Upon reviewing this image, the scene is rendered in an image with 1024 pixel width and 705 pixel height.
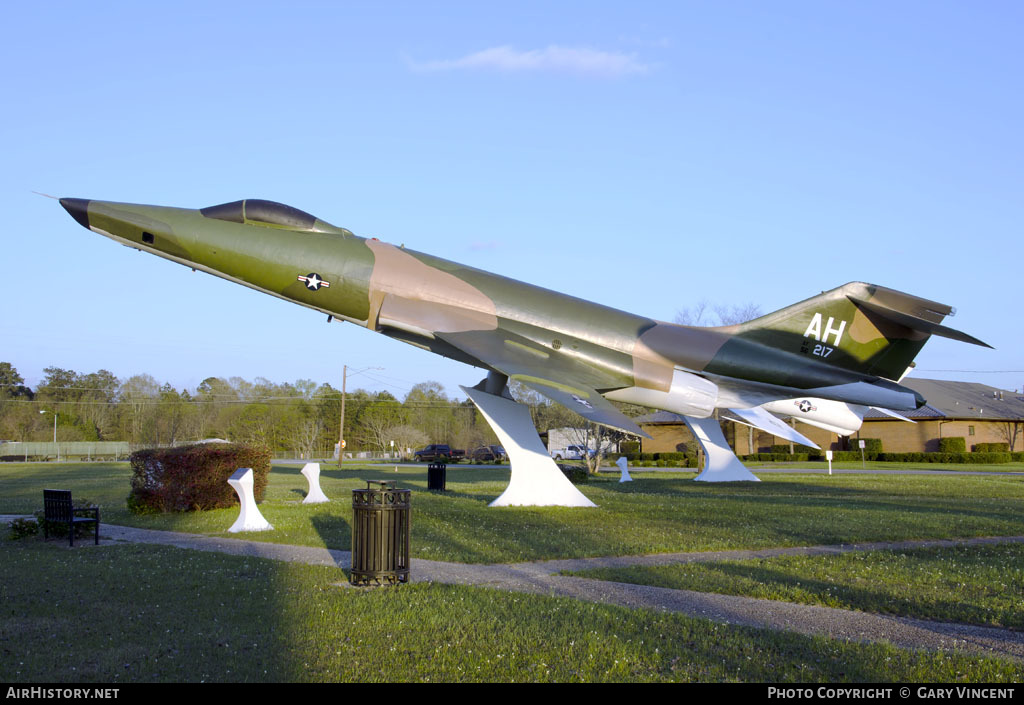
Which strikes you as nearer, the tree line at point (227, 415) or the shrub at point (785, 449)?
the shrub at point (785, 449)

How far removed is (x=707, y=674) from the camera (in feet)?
17.6

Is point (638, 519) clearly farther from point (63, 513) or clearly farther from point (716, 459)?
point (716, 459)

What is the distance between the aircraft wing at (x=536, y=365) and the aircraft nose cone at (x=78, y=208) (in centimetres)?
733

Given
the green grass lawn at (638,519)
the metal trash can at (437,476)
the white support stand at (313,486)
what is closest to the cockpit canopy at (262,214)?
the green grass lawn at (638,519)

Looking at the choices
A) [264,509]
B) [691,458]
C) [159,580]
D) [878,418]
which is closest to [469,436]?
[691,458]

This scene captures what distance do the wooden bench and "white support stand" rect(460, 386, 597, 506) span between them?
782 centimetres

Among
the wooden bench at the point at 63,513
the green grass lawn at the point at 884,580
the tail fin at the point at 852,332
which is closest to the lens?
the green grass lawn at the point at 884,580

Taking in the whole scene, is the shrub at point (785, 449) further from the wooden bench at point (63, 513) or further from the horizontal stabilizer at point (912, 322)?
the wooden bench at point (63, 513)

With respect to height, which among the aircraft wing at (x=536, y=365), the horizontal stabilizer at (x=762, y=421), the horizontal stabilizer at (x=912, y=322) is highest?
the horizontal stabilizer at (x=912, y=322)

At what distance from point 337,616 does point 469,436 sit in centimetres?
7963

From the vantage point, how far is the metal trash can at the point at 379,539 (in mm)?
8672

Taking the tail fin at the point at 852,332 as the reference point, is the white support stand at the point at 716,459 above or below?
below

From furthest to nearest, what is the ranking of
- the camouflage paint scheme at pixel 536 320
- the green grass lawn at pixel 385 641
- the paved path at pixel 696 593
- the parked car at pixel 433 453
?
the parked car at pixel 433 453
the camouflage paint scheme at pixel 536 320
the paved path at pixel 696 593
the green grass lawn at pixel 385 641

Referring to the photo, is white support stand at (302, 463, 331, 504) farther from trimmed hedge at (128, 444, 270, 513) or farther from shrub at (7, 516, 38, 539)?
shrub at (7, 516, 38, 539)
